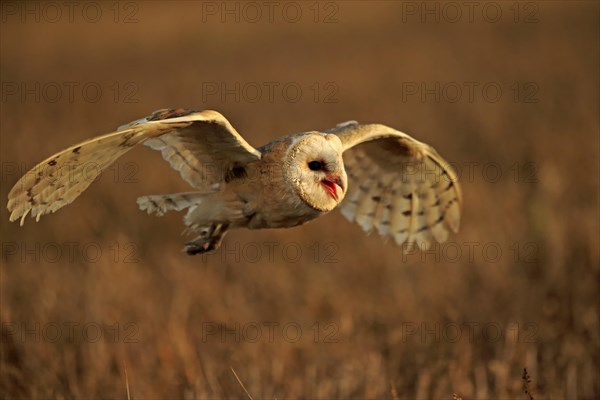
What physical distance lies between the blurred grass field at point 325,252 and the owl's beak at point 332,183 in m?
0.76

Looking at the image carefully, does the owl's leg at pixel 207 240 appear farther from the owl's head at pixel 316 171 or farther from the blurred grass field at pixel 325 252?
the blurred grass field at pixel 325 252

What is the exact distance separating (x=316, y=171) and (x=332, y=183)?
74 millimetres

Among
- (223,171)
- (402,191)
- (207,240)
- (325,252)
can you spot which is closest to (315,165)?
(223,171)

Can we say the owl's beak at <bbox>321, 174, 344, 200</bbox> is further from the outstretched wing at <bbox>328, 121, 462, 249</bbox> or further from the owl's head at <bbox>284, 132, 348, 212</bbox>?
the outstretched wing at <bbox>328, 121, 462, 249</bbox>

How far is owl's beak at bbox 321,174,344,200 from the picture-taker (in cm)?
314

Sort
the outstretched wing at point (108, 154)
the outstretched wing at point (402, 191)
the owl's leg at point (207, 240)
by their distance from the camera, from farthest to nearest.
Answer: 1. the outstretched wing at point (402, 191)
2. the owl's leg at point (207, 240)
3. the outstretched wing at point (108, 154)

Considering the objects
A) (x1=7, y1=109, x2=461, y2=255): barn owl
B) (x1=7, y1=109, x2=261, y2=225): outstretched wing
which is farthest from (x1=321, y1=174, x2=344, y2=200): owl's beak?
(x1=7, y1=109, x2=261, y2=225): outstretched wing

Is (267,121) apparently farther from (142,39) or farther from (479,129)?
(142,39)

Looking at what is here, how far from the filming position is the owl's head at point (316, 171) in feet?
10.2

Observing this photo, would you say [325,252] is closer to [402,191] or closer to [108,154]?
[402,191]

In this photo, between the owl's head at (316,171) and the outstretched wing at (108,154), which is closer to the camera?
the outstretched wing at (108,154)

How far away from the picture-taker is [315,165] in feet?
10.4

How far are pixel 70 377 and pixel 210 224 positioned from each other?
1385 millimetres

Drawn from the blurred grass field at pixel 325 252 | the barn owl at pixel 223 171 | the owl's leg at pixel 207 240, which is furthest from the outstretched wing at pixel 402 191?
the owl's leg at pixel 207 240
